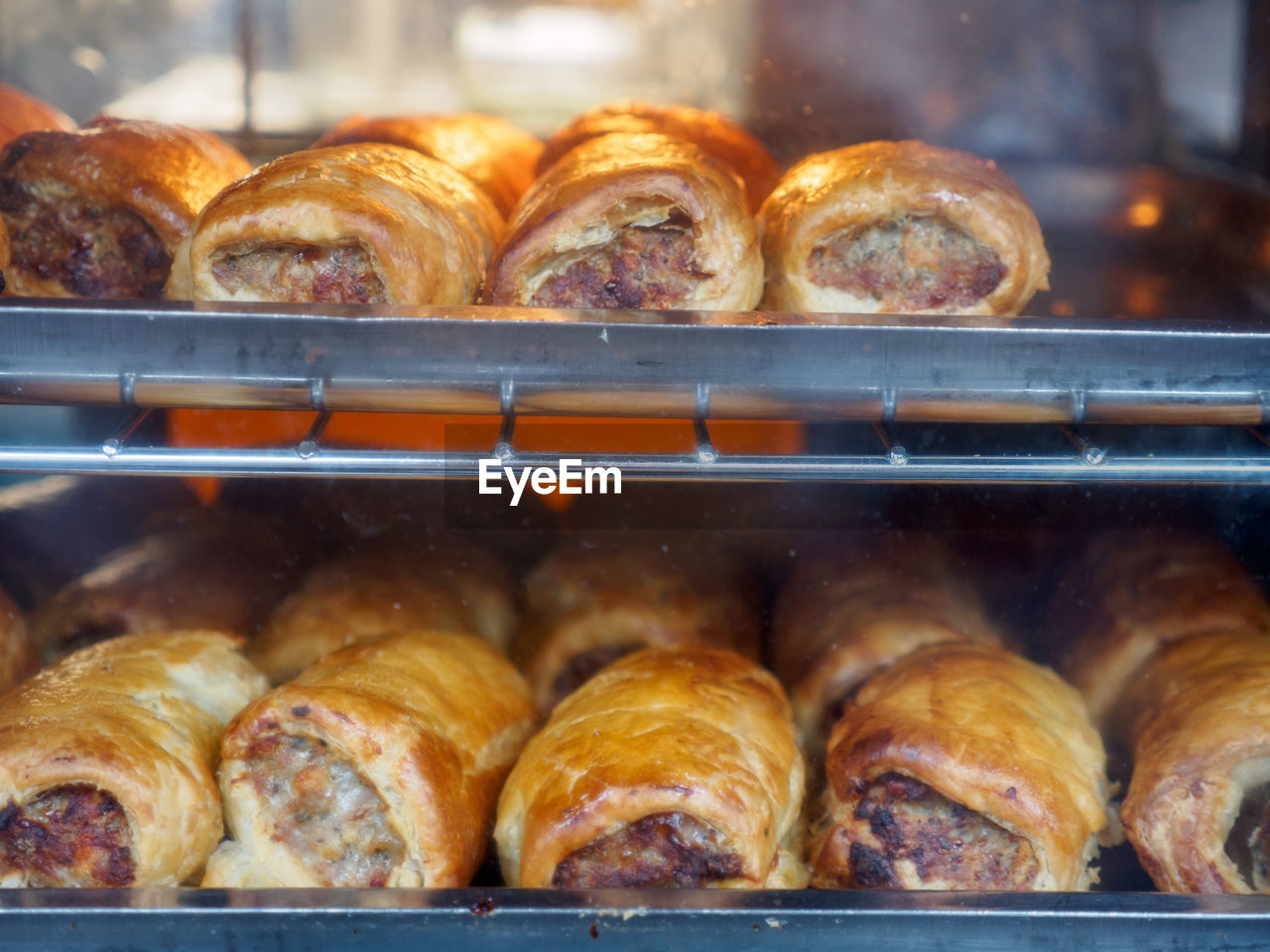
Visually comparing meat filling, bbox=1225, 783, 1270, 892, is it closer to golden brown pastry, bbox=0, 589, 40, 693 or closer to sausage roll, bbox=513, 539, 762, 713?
sausage roll, bbox=513, 539, 762, 713

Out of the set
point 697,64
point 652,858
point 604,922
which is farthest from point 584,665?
point 697,64

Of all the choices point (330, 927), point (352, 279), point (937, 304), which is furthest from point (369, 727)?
point (937, 304)

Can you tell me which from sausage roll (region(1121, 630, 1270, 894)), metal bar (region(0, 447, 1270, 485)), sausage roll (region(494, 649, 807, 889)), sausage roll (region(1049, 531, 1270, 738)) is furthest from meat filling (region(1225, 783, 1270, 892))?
sausage roll (region(494, 649, 807, 889))

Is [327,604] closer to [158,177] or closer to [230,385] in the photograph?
[230,385]

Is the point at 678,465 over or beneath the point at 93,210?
beneath

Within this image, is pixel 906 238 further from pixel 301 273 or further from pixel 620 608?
pixel 301 273

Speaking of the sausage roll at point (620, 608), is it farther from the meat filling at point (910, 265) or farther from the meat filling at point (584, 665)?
the meat filling at point (910, 265)

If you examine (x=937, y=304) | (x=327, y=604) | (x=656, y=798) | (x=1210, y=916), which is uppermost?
(x=937, y=304)
